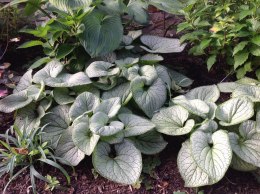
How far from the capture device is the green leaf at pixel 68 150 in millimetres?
1848

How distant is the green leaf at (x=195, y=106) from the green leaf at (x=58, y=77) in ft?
1.70

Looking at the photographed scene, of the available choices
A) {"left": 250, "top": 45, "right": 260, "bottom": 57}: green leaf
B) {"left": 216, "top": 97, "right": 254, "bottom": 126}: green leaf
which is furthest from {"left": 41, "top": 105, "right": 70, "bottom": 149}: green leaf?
{"left": 250, "top": 45, "right": 260, "bottom": 57}: green leaf

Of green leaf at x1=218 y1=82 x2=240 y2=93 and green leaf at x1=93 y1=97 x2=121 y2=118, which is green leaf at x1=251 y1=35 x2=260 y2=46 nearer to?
green leaf at x1=218 y1=82 x2=240 y2=93

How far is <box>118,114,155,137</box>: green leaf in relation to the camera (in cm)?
184

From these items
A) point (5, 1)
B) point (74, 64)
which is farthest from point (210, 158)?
point (5, 1)

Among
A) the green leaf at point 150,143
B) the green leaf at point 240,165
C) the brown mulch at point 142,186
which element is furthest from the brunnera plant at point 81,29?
the green leaf at point 240,165

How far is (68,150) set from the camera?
189 centimetres

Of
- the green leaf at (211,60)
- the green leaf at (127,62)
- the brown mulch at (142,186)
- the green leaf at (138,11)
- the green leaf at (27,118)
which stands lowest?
the brown mulch at (142,186)

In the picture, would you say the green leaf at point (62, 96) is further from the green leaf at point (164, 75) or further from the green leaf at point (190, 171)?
the green leaf at point (190, 171)

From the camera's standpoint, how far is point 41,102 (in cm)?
211

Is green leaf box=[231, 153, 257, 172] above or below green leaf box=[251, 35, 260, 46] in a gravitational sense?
below

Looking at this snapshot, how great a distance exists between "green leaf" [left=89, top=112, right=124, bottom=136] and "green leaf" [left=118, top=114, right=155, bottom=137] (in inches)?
2.7

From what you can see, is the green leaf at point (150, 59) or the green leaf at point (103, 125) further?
the green leaf at point (150, 59)

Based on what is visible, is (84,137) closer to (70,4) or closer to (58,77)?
(58,77)
